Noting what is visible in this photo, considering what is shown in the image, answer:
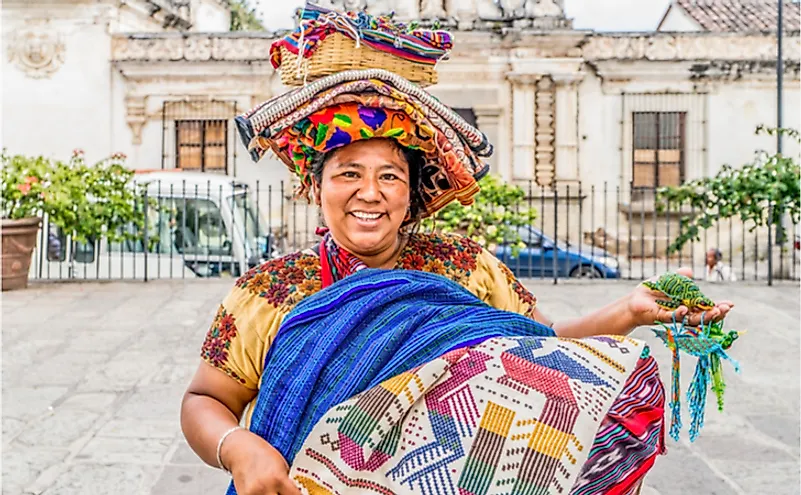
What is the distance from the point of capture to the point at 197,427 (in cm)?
177

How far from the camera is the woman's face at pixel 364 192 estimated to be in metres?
1.91

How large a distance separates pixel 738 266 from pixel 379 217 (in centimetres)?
1532

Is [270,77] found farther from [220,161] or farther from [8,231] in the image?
[8,231]

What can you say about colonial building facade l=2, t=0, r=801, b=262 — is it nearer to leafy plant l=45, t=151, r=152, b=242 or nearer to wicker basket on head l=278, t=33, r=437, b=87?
leafy plant l=45, t=151, r=152, b=242

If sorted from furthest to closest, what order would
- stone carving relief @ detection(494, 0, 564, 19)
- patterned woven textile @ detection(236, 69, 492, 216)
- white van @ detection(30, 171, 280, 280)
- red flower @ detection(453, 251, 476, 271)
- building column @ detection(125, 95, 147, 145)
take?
1. stone carving relief @ detection(494, 0, 564, 19)
2. building column @ detection(125, 95, 147, 145)
3. white van @ detection(30, 171, 280, 280)
4. red flower @ detection(453, 251, 476, 271)
5. patterned woven textile @ detection(236, 69, 492, 216)

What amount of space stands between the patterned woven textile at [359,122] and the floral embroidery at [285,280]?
0.25 m

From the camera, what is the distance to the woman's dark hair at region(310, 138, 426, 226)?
1.95 metres

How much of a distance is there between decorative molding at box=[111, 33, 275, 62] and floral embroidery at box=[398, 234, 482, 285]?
14514 mm

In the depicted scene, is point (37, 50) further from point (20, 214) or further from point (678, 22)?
point (678, 22)

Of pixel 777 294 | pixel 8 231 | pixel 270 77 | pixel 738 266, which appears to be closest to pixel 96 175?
pixel 8 231

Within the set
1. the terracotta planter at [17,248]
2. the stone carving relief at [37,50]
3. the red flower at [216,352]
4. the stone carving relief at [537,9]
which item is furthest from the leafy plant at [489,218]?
the stone carving relief at [37,50]

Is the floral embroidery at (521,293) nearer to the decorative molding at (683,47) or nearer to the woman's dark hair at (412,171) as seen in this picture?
the woman's dark hair at (412,171)

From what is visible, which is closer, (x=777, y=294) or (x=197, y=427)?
(x=197, y=427)

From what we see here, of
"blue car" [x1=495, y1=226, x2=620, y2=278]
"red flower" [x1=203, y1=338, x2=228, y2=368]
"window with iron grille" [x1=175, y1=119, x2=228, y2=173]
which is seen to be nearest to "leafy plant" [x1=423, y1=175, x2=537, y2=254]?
"blue car" [x1=495, y1=226, x2=620, y2=278]
